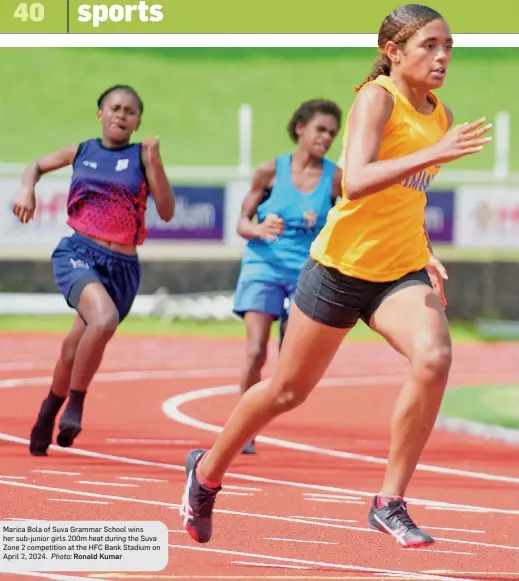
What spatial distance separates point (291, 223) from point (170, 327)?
10.6 meters

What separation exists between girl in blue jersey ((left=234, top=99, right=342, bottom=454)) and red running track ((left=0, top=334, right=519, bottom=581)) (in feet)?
2.86

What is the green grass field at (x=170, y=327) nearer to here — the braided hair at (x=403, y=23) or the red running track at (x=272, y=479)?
the red running track at (x=272, y=479)

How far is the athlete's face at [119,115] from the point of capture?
9.33 metres

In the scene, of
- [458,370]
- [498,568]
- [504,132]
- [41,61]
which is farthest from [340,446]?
[41,61]

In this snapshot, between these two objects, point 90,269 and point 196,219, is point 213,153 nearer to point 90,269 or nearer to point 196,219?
point 196,219

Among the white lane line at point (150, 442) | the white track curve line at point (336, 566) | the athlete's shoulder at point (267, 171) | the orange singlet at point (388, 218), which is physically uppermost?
the orange singlet at point (388, 218)

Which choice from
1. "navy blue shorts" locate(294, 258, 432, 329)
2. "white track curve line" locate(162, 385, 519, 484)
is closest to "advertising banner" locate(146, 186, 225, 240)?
"white track curve line" locate(162, 385, 519, 484)

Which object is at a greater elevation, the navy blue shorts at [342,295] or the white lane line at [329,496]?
the navy blue shorts at [342,295]

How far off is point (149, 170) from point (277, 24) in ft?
9.22

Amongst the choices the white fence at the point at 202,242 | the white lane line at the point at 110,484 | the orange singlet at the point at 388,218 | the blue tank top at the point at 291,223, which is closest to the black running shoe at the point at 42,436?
the white lane line at the point at 110,484

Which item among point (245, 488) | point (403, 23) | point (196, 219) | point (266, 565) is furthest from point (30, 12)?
point (196, 219)

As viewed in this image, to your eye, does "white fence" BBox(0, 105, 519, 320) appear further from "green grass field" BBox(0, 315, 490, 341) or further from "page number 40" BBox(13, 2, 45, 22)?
"page number 40" BBox(13, 2, 45, 22)

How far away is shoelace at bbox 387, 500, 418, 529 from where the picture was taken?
6.12 m

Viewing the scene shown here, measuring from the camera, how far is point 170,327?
802 inches
